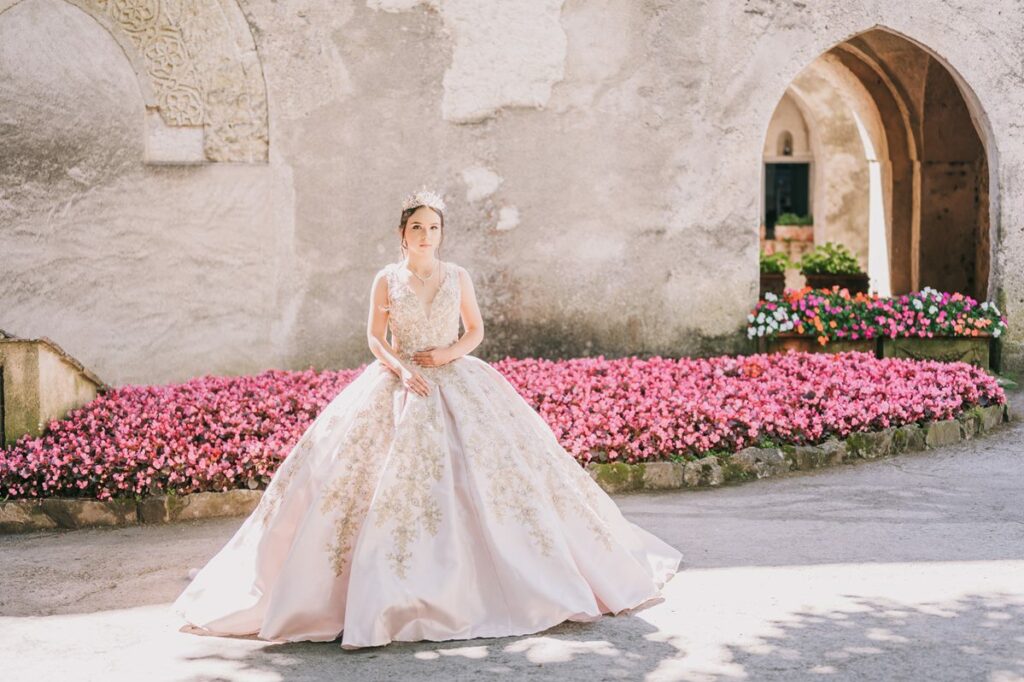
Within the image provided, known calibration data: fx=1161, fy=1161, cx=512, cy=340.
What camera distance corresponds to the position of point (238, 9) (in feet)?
31.9

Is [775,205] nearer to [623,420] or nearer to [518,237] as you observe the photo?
[518,237]

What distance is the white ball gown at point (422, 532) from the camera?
4562 mm

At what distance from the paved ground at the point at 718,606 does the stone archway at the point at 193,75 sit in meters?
4.05

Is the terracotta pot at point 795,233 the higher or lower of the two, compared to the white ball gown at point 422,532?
higher

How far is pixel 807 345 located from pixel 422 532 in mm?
6571

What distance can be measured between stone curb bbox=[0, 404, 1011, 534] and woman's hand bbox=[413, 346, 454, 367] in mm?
2280

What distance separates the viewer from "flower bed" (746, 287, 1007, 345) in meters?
10.4

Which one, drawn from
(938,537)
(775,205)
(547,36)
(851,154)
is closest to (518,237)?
(547,36)

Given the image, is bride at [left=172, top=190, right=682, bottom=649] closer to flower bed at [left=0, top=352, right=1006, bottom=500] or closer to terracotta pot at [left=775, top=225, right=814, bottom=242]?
flower bed at [left=0, top=352, right=1006, bottom=500]

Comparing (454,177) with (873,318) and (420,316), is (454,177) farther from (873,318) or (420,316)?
(420,316)

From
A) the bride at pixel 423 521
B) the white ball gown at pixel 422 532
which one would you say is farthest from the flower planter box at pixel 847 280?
the white ball gown at pixel 422 532

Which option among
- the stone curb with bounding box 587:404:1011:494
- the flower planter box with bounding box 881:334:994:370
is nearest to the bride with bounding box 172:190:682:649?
the stone curb with bounding box 587:404:1011:494

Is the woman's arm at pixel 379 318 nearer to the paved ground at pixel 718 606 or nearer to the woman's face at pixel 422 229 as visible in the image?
the woman's face at pixel 422 229

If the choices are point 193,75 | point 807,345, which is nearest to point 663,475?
point 807,345
